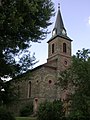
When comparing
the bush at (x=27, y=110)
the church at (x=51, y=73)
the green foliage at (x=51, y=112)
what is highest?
the church at (x=51, y=73)

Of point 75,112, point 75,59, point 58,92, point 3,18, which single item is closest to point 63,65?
point 58,92

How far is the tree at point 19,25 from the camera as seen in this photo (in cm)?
1571

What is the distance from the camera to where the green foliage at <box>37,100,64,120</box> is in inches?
1029

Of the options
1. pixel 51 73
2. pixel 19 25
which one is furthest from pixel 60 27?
pixel 19 25

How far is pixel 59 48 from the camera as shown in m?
52.4

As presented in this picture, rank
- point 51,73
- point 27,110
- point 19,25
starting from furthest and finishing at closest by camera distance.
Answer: point 51,73, point 27,110, point 19,25

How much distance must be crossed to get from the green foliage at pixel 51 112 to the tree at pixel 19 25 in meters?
9.68

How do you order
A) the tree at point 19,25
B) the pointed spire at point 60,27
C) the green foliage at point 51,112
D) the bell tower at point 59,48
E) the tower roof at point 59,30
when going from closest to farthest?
the tree at point 19,25 → the green foliage at point 51,112 → the bell tower at point 59,48 → the tower roof at point 59,30 → the pointed spire at point 60,27

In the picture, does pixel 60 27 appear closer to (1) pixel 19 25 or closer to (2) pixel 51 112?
(2) pixel 51 112

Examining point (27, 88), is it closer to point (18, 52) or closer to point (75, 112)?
Result: point (75, 112)

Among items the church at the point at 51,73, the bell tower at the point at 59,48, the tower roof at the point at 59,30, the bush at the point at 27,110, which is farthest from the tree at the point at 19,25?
the tower roof at the point at 59,30

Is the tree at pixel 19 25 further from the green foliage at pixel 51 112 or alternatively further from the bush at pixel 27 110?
the bush at pixel 27 110

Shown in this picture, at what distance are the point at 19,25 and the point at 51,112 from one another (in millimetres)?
13299

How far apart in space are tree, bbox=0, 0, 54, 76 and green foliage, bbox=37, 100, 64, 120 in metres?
9.68
